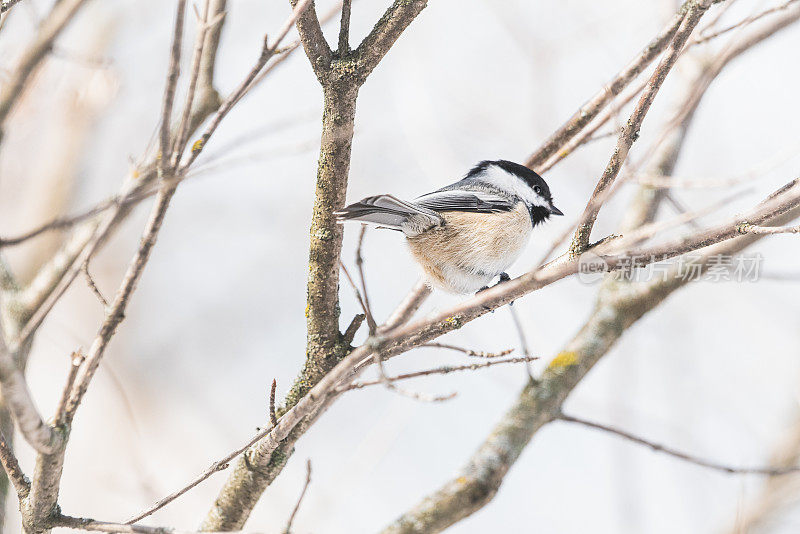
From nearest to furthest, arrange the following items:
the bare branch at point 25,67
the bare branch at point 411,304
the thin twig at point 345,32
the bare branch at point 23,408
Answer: the bare branch at point 23,408 → the thin twig at point 345,32 → the bare branch at point 25,67 → the bare branch at point 411,304

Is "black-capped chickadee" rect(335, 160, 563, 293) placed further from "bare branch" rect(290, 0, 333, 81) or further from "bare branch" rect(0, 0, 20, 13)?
"bare branch" rect(0, 0, 20, 13)

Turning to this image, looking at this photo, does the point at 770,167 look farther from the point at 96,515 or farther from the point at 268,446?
the point at 96,515

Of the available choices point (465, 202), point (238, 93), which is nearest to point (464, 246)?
point (465, 202)

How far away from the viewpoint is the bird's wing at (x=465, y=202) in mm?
2664

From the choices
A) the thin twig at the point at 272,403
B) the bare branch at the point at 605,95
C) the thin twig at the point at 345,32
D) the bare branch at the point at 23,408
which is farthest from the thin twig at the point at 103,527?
the bare branch at the point at 605,95

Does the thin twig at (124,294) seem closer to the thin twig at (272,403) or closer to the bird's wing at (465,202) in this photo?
the thin twig at (272,403)

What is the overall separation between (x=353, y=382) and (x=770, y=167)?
1.51 metres

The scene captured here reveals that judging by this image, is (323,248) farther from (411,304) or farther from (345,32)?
(411,304)

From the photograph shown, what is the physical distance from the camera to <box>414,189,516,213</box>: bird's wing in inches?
105

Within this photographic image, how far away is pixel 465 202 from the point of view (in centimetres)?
274

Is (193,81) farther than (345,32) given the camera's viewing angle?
No

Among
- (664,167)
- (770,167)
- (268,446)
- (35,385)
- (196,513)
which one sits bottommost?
(268,446)

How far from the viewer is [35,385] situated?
6711 millimetres

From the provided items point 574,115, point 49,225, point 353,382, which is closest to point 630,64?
point 574,115
